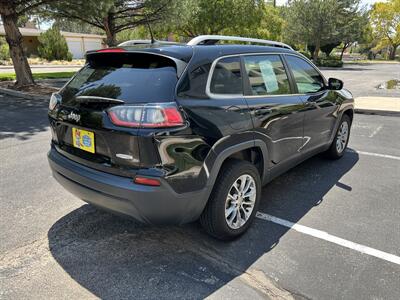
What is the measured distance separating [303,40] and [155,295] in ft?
130

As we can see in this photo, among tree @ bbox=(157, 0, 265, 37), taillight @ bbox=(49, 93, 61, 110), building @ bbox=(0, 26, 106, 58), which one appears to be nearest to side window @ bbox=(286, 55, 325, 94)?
taillight @ bbox=(49, 93, 61, 110)

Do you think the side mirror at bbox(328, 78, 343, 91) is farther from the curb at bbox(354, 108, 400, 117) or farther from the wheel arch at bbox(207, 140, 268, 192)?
the curb at bbox(354, 108, 400, 117)

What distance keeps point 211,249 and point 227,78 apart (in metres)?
1.53

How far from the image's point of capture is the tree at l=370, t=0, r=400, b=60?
190ft

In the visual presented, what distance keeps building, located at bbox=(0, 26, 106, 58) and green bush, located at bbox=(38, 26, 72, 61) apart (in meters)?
5.84

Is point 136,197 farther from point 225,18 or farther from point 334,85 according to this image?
point 225,18

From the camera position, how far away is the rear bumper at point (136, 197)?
245 centimetres

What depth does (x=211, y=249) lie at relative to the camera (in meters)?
3.00

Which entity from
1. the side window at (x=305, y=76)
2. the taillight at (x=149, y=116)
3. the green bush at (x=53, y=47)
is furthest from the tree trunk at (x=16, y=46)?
the green bush at (x=53, y=47)

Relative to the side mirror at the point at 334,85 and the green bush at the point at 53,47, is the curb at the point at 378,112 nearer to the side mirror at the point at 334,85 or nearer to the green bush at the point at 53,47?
the side mirror at the point at 334,85

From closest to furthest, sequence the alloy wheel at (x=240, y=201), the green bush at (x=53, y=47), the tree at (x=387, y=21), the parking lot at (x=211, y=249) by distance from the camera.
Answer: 1. the parking lot at (x=211, y=249)
2. the alloy wheel at (x=240, y=201)
3. the green bush at (x=53, y=47)
4. the tree at (x=387, y=21)

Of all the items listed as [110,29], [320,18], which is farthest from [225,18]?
[320,18]

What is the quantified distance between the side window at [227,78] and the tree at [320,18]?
36305 millimetres

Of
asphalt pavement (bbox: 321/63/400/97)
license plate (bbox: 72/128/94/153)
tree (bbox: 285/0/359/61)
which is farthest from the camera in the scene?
tree (bbox: 285/0/359/61)
